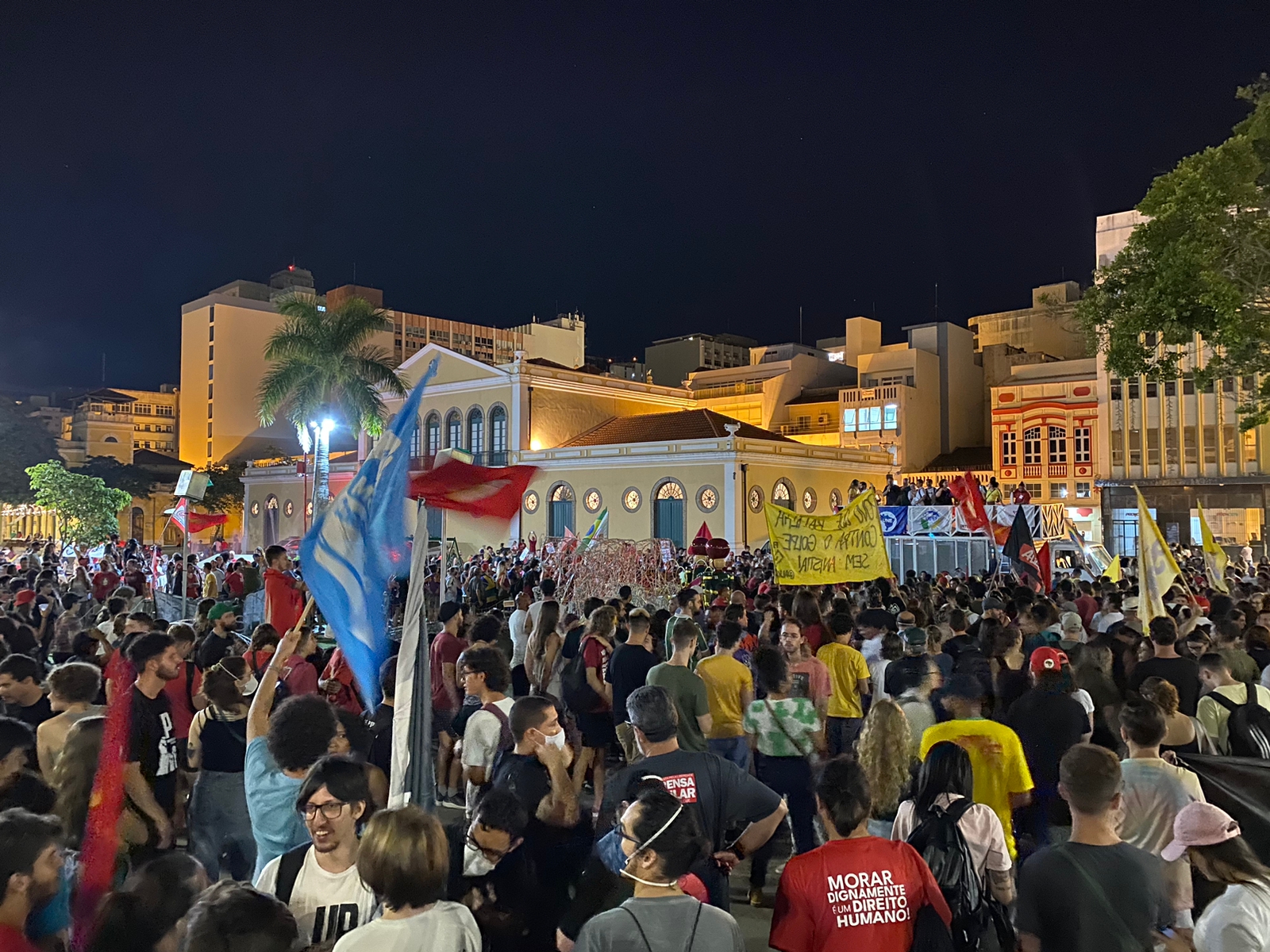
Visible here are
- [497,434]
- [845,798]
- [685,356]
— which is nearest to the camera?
[845,798]

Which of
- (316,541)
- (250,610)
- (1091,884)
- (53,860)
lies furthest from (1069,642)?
(250,610)

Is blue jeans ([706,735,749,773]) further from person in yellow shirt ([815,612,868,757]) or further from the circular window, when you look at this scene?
the circular window

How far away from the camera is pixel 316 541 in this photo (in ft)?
15.4

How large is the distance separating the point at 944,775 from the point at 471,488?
122 inches

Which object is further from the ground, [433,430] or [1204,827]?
[433,430]

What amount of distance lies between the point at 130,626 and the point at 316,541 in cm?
419

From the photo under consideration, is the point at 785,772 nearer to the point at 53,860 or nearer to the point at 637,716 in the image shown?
the point at 637,716

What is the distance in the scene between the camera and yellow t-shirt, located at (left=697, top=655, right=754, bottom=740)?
621 centimetres

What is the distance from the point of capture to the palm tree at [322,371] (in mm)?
34500

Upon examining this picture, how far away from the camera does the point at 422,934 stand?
2.70 m

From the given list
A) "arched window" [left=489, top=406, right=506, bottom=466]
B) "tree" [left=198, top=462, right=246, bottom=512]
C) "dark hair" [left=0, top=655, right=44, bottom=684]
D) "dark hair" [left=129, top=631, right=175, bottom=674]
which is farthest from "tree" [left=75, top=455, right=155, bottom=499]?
"dark hair" [left=129, top=631, right=175, bottom=674]

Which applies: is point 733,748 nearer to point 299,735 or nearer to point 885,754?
point 885,754

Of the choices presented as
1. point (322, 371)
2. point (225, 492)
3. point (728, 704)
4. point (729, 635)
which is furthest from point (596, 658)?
point (225, 492)

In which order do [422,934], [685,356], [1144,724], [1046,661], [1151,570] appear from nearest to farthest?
[422,934] < [1144,724] < [1046,661] < [1151,570] < [685,356]
